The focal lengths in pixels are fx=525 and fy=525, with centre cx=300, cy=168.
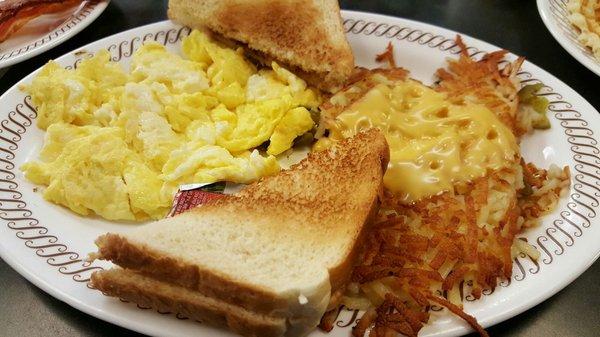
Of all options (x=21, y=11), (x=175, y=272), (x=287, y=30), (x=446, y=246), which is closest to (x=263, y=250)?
(x=175, y=272)

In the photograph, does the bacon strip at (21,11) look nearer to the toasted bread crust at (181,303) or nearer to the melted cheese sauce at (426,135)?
the melted cheese sauce at (426,135)

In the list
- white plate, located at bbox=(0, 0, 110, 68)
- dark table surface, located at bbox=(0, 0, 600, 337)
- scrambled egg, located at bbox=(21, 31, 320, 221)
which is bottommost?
dark table surface, located at bbox=(0, 0, 600, 337)

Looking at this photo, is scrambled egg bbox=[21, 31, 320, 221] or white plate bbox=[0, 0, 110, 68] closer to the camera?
scrambled egg bbox=[21, 31, 320, 221]

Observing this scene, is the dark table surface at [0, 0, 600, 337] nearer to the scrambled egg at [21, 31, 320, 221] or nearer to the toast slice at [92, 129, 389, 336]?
the toast slice at [92, 129, 389, 336]

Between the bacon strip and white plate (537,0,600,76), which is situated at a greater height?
the bacon strip

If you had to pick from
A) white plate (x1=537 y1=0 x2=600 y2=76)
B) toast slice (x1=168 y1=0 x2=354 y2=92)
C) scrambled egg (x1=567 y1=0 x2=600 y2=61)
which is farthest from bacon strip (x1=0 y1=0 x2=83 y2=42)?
scrambled egg (x1=567 y1=0 x2=600 y2=61)

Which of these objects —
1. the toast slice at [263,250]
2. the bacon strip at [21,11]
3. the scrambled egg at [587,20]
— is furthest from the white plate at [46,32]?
the scrambled egg at [587,20]

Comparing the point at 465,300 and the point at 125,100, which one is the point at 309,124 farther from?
the point at 465,300
